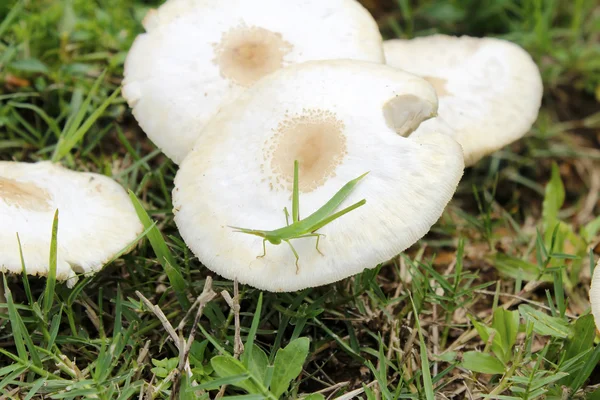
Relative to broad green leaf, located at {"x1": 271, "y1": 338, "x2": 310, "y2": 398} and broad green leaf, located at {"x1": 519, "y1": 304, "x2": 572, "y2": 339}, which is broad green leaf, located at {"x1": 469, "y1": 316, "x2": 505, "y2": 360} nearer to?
broad green leaf, located at {"x1": 519, "y1": 304, "x2": 572, "y2": 339}

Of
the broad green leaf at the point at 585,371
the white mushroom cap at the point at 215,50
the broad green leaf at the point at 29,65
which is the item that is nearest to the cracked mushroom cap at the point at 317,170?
the white mushroom cap at the point at 215,50

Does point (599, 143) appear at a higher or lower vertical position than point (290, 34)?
lower

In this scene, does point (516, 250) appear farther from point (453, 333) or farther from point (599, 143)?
point (599, 143)

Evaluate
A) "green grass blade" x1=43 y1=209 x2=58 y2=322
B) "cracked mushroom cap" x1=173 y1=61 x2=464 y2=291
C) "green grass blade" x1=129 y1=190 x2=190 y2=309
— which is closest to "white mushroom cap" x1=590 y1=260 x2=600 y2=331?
"cracked mushroom cap" x1=173 y1=61 x2=464 y2=291

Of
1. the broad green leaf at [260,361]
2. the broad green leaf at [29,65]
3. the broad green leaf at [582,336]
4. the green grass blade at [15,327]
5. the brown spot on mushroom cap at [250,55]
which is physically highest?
the brown spot on mushroom cap at [250,55]

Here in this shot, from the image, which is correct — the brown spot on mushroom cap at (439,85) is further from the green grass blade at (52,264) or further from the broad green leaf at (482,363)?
the green grass blade at (52,264)

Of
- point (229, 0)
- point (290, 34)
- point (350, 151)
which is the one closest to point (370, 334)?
point (350, 151)
